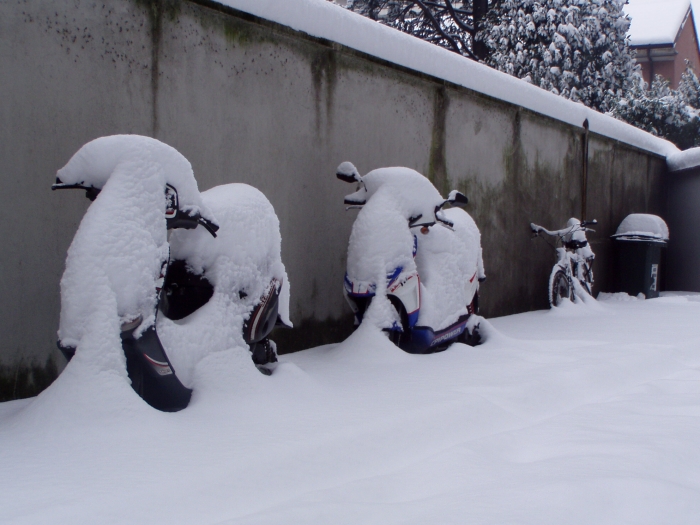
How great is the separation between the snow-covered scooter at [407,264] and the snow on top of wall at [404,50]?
1.07 metres

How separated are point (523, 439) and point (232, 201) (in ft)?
5.45

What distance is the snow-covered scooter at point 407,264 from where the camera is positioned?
4.04m

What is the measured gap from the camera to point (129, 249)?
100.0 inches

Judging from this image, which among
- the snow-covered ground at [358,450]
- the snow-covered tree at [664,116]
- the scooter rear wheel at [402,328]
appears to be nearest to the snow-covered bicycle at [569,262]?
the scooter rear wheel at [402,328]

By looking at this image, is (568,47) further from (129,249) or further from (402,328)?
(129,249)

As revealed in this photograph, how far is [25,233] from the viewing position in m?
3.12

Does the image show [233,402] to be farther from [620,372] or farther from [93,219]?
[620,372]

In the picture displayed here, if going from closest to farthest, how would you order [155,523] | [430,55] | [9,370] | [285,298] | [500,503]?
[155,523] → [500,503] → [9,370] → [285,298] → [430,55]

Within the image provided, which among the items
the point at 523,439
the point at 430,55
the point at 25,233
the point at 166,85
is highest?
the point at 430,55

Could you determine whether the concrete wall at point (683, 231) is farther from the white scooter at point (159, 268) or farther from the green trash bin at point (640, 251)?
the white scooter at point (159, 268)

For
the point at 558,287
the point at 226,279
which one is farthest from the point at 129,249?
the point at 558,287

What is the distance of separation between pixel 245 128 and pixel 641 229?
6498mm

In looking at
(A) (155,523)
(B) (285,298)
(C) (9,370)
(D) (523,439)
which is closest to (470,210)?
(B) (285,298)

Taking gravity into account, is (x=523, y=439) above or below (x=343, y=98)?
below
